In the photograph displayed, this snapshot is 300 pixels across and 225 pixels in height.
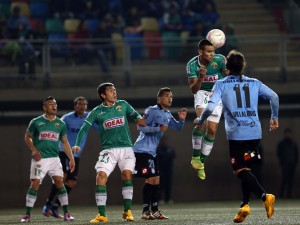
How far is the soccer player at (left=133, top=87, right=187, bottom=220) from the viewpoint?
15672mm

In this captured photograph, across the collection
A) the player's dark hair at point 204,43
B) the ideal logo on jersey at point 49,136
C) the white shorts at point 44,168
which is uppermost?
the player's dark hair at point 204,43

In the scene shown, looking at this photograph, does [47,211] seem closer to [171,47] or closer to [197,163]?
[197,163]

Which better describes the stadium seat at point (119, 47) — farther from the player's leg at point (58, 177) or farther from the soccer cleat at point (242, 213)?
the soccer cleat at point (242, 213)

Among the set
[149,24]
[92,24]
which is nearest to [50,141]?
[92,24]

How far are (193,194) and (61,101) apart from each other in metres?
4.27

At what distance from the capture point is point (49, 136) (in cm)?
1719

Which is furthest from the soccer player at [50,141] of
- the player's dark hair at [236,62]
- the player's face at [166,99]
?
the player's dark hair at [236,62]

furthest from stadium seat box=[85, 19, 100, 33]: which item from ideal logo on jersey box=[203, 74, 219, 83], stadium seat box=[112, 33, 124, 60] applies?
ideal logo on jersey box=[203, 74, 219, 83]

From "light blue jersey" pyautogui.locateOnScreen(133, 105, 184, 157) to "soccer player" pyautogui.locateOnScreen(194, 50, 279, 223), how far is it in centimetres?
271

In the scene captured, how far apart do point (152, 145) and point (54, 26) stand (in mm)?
11742

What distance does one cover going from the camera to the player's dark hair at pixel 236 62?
42.1 ft

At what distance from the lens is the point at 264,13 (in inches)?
1145

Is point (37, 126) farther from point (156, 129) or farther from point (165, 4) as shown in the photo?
point (165, 4)

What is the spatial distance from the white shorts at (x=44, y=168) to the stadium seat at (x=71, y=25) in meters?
10.1
